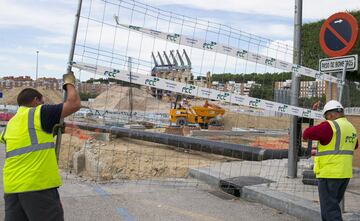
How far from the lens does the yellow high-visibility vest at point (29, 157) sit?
13.3 ft

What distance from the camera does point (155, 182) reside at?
935cm

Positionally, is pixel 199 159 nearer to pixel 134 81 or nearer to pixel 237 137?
pixel 134 81

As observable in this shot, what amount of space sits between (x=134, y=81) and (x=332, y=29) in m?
3.08

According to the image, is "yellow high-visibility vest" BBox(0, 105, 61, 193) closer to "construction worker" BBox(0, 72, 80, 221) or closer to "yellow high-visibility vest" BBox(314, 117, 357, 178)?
"construction worker" BBox(0, 72, 80, 221)

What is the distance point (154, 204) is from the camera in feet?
24.0

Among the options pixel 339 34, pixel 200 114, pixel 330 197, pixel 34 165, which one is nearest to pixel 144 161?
pixel 339 34

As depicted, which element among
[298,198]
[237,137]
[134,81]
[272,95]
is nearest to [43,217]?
[134,81]

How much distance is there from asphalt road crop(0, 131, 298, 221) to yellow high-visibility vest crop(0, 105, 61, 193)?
8.22 feet

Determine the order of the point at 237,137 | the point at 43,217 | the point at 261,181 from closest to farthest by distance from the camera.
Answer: the point at 43,217
the point at 261,181
the point at 237,137

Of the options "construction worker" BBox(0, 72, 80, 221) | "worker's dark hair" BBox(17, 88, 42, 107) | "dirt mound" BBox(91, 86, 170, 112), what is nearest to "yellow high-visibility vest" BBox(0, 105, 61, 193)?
"construction worker" BBox(0, 72, 80, 221)

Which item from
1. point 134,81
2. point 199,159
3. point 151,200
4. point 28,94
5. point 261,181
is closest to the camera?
point 28,94

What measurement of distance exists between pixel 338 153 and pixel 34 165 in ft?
11.0

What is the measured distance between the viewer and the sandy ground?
11.3 meters

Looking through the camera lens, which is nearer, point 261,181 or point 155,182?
point 261,181
